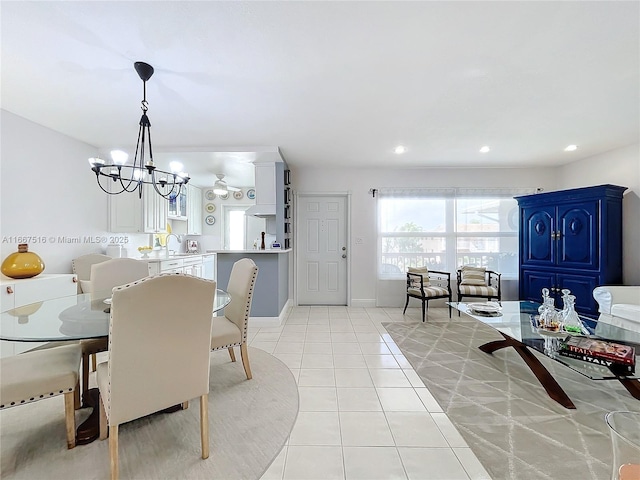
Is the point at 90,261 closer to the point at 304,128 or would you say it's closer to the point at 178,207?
the point at 178,207

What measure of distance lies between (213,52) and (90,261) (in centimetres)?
301

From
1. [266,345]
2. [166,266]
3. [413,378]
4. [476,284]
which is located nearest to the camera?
[413,378]

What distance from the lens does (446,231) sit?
4.96m

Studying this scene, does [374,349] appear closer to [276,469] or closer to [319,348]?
[319,348]

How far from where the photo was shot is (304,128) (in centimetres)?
320

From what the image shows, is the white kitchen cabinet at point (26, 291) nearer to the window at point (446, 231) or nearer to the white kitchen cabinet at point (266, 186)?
the white kitchen cabinet at point (266, 186)

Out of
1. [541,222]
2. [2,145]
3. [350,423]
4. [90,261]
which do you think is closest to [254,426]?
[350,423]

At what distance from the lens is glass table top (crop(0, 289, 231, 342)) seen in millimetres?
1447

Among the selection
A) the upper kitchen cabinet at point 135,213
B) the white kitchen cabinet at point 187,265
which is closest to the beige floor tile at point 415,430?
the white kitchen cabinet at point 187,265

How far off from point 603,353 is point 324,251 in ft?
12.0

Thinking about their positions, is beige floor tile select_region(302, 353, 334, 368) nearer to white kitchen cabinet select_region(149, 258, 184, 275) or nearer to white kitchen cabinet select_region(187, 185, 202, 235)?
white kitchen cabinet select_region(149, 258, 184, 275)

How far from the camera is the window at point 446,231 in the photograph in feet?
16.2

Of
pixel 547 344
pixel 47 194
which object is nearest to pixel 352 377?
pixel 547 344

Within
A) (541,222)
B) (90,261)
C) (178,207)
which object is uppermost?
(178,207)
